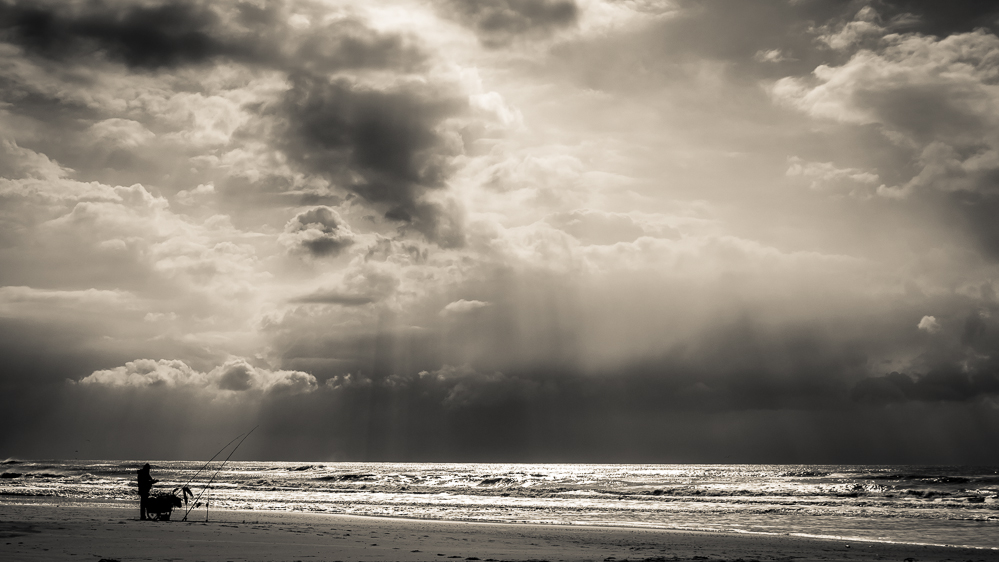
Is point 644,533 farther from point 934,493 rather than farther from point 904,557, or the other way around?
point 934,493

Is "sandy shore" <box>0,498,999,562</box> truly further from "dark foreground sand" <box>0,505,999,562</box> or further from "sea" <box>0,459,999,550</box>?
"sea" <box>0,459,999,550</box>

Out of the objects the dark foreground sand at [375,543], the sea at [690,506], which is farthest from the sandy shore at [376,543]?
the sea at [690,506]

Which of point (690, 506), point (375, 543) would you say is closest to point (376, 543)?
point (375, 543)

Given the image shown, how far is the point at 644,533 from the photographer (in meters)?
22.7

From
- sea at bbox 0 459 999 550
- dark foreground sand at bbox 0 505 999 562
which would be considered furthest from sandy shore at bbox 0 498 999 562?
Result: sea at bbox 0 459 999 550

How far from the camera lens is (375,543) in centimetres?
1691

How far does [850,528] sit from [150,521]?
2452 centimetres

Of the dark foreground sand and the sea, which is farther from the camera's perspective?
the sea

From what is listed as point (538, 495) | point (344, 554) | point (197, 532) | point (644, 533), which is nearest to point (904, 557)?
point (644, 533)

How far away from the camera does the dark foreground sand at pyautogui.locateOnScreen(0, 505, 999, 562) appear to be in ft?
45.5

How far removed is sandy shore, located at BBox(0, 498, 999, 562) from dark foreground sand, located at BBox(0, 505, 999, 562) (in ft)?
0.08

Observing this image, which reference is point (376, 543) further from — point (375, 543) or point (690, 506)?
point (690, 506)

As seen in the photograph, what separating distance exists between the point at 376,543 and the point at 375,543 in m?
0.03

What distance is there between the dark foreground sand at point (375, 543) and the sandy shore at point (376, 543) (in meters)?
0.03
